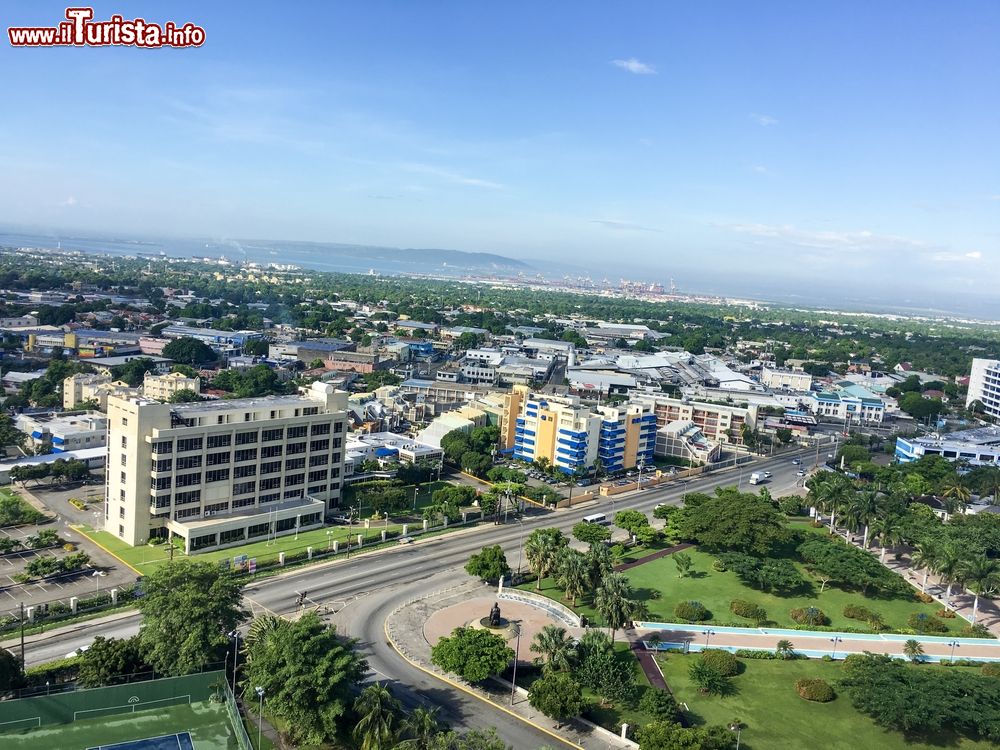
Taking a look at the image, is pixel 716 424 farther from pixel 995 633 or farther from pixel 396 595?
pixel 396 595

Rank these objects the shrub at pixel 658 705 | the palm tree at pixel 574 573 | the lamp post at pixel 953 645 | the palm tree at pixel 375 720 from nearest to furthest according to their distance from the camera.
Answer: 1. the palm tree at pixel 375 720
2. the shrub at pixel 658 705
3. the lamp post at pixel 953 645
4. the palm tree at pixel 574 573

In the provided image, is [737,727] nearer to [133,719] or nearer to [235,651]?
[235,651]

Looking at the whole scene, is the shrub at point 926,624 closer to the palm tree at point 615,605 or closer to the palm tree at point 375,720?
the palm tree at point 615,605

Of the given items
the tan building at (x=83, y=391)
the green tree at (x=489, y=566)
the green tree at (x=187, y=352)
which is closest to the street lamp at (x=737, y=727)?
the green tree at (x=489, y=566)

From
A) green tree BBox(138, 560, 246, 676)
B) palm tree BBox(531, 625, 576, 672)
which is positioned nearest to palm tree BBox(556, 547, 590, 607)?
palm tree BBox(531, 625, 576, 672)

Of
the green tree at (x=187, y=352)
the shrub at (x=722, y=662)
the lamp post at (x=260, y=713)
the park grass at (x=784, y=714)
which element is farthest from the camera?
the green tree at (x=187, y=352)

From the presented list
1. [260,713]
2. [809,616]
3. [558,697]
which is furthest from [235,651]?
[809,616]

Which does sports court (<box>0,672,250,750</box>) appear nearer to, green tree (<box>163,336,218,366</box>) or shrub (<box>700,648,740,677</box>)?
shrub (<box>700,648,740,677</box>)
